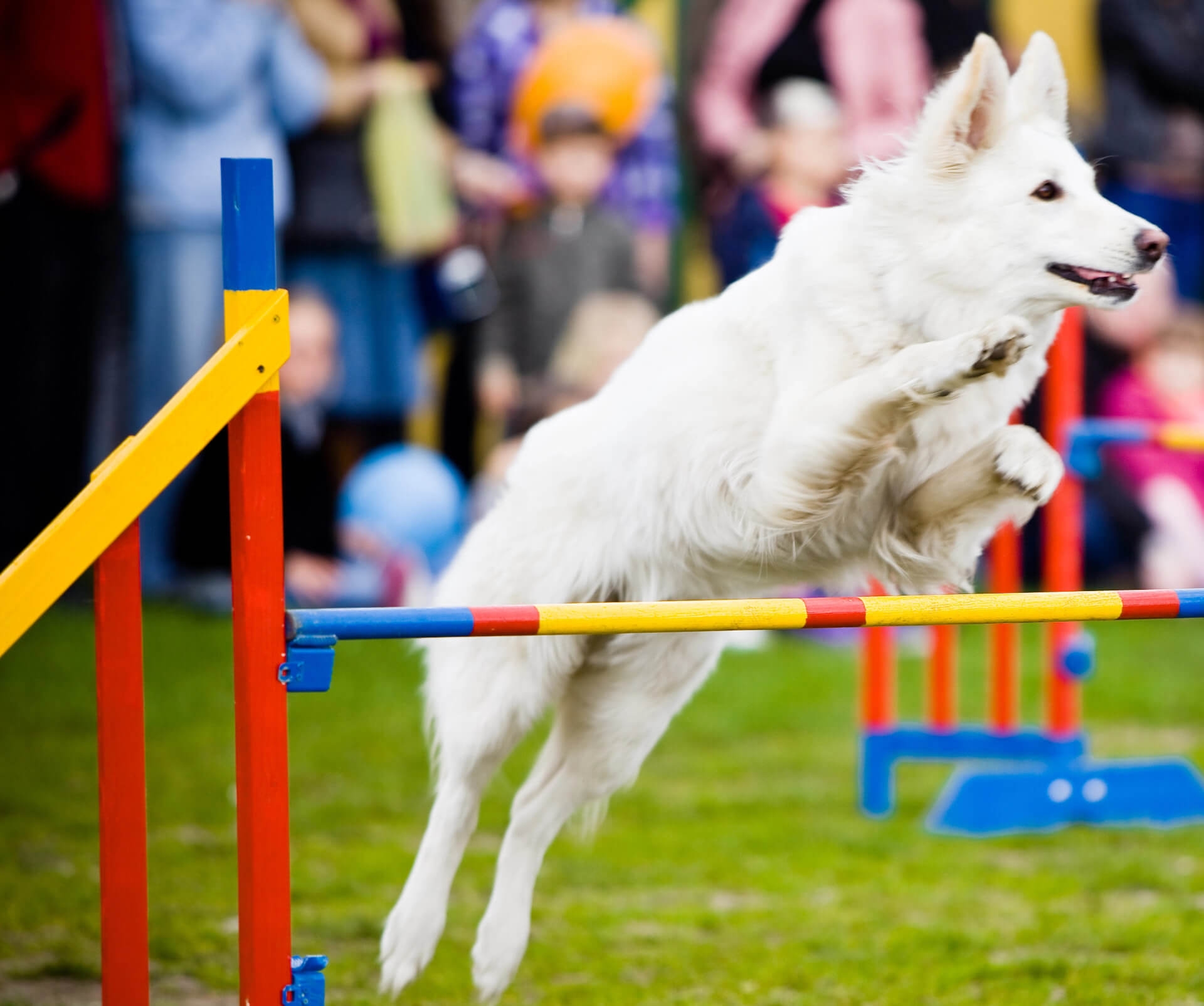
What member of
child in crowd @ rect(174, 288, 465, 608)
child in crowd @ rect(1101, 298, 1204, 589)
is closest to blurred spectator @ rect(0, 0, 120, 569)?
child in crowd @ rect(174, 288, 465, 608)

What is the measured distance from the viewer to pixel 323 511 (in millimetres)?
8352

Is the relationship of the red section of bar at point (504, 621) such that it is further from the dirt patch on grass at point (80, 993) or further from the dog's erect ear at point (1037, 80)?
the dirt patch on grass at point (80, 993)

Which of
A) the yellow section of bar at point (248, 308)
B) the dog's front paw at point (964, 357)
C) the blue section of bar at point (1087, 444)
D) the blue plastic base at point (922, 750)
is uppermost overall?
the blue section of bar at point (1087, 444)

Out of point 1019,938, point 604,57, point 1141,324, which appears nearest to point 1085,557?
point 1141,324

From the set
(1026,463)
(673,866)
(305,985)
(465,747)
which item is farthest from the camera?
(673,866)

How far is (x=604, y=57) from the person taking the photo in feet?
27.0

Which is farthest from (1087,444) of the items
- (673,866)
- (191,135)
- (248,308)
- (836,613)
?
(191,135)

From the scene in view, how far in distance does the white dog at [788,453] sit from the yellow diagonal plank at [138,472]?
1006 mm

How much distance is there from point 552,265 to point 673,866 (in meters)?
4.19

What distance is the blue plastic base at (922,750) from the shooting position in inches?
219

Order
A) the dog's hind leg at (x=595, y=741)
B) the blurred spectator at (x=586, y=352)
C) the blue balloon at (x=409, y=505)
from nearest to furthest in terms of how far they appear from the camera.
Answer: the dog's hind leg at (x=595, y=741) < the blue balloon at (x=409, y=505) < the blurred spectator at (x=586, y=352)

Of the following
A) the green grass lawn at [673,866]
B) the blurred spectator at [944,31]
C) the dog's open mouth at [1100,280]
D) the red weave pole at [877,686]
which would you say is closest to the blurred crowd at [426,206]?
the blurred spectator at [944,31]

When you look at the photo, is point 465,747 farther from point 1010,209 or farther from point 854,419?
point 1010,209

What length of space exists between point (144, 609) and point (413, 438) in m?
1.75
